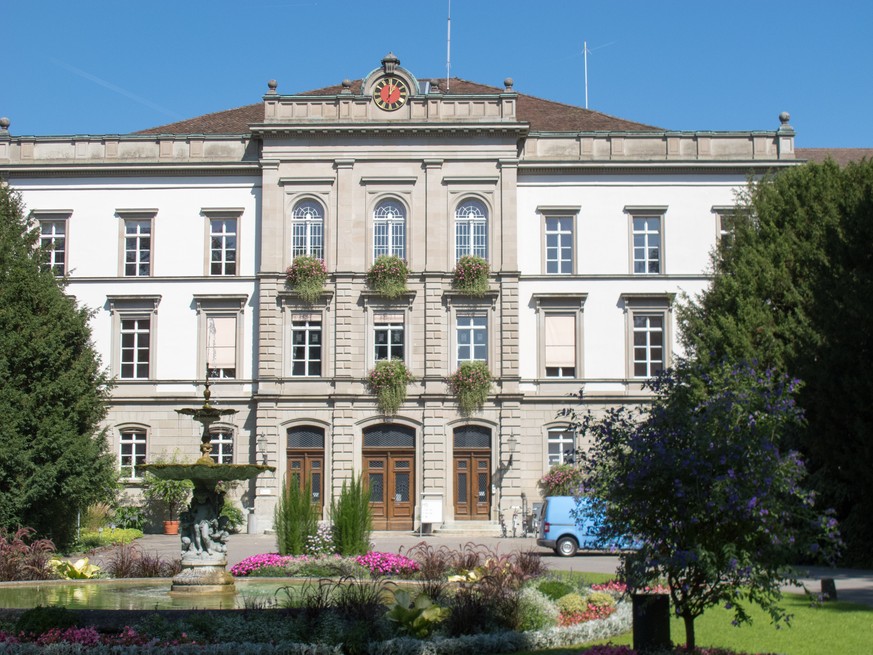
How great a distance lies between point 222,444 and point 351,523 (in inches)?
661

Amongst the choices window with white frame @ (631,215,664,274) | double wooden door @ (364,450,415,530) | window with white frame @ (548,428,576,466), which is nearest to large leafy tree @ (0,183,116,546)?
double wooden door @ (364,450,415,530)

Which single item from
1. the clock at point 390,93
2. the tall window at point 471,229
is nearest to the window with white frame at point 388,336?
the tall window at point 471,229

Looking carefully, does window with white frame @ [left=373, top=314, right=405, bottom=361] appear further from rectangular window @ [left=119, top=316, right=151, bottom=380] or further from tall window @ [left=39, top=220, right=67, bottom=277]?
tall window @ [left=39, top=220, right=67, bottom=277]

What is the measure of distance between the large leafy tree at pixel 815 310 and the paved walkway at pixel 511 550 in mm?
2338

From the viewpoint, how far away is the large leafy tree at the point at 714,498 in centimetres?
1084

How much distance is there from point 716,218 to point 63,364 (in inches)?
912

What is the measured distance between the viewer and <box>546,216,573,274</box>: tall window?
41312 millimetres

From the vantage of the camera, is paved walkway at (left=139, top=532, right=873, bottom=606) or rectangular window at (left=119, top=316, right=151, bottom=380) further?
rectangular window at (left=119, top=316, right=151, bottom=380)

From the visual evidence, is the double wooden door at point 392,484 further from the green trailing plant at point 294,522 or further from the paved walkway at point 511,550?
the green trailing plant at point 294,522

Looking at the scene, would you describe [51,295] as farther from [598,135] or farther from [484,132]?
[598,135]

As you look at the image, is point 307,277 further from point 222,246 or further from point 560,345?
point 560,345

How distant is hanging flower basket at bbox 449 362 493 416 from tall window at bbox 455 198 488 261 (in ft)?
13.2

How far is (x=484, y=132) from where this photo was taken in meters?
40.6

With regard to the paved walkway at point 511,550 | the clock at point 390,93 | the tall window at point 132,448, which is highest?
the clock at point 390,93
